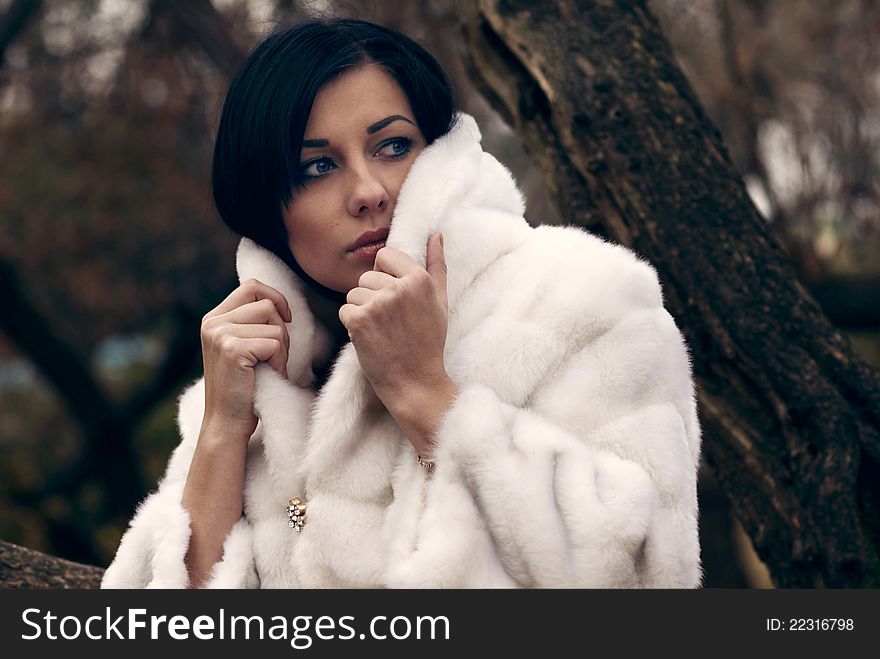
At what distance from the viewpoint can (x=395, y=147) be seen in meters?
Result: 2.28

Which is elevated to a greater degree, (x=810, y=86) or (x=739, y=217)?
(x=810, y=86)

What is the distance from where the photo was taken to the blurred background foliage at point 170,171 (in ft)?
19.2

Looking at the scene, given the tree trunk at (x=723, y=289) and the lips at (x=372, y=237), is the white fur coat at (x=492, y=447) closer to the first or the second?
the lips at (x=372, y=237)

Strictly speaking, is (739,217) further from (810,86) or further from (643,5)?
(810,86)

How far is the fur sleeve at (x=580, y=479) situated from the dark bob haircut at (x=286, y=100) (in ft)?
2.25

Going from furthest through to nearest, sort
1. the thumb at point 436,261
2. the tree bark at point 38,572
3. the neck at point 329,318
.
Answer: the tree bark at point 38,572 < the neck at point 329,318 < the thumb at point 436,261

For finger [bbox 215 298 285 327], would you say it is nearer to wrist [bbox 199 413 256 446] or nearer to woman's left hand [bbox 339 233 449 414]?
wrist [bbox 199 413 256 446]

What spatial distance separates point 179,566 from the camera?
7.24 ft

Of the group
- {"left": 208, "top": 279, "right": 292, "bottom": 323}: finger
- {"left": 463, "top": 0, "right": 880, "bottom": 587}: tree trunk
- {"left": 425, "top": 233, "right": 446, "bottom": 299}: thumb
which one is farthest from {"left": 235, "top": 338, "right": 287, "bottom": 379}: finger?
{"left": 463, "top": 0, "right": 880, "bottom": 587}: tree trunk

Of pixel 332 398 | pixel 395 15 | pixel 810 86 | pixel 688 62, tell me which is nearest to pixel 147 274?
pixel 395 15

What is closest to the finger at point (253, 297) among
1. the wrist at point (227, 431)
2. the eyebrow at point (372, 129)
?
the wrist at point (227, 431)

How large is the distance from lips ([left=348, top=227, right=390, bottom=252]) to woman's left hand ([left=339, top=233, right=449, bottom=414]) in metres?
0.20

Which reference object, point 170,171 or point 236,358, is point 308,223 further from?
point 170,171
